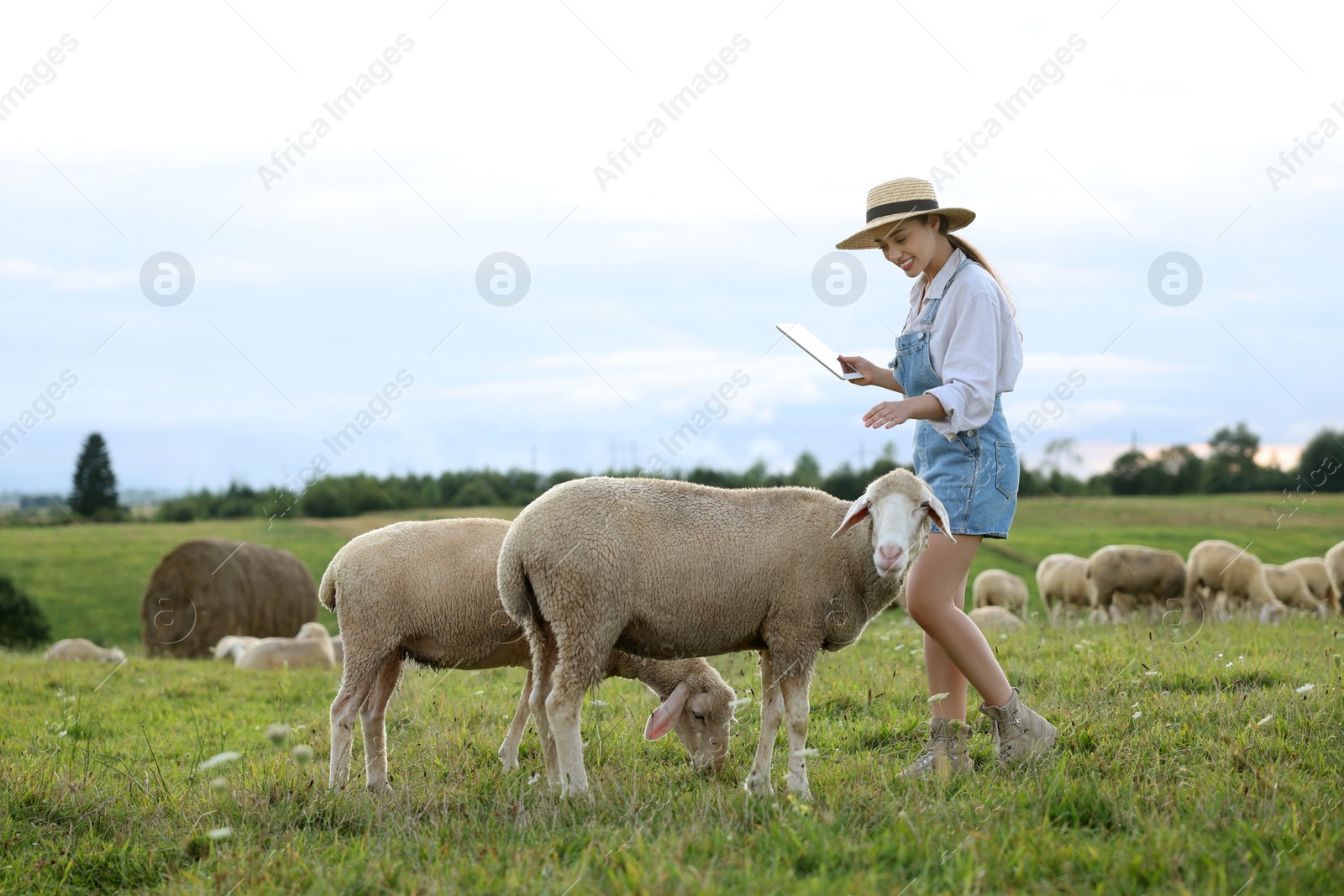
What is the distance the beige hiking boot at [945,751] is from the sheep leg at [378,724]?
2613mm

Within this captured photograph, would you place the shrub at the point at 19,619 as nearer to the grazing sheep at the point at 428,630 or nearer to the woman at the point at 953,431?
the grazing sheep at the point at 428,630

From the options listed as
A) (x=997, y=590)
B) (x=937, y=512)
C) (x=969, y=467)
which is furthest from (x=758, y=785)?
(x=997, y=590)

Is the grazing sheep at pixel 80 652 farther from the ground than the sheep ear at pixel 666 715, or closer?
closer

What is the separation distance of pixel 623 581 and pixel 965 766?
1.80 m

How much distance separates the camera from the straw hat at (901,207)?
505cm

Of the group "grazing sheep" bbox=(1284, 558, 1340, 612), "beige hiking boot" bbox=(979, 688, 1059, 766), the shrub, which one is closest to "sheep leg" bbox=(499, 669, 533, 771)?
"beige hiking boot" bbox=(979, 688, 1059, 766)

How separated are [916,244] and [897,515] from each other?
1341 millimetres

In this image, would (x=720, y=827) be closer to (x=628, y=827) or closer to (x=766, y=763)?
(x=628, y=827)

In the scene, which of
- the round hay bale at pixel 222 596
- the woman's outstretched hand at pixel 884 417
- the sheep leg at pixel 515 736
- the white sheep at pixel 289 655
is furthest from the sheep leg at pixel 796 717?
the round hay bale at pixel 222 596

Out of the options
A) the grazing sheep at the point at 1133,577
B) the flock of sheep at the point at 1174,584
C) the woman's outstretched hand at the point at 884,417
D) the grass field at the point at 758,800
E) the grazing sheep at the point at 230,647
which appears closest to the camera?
the grass field at the point at 758,800

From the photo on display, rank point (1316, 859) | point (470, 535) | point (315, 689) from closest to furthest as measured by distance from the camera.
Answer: point (1316, 859), point (470, 535), point (315, 689)

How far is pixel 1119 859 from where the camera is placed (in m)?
3.43

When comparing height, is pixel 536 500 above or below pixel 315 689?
above

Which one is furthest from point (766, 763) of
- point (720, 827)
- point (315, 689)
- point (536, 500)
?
point (315, 689)
